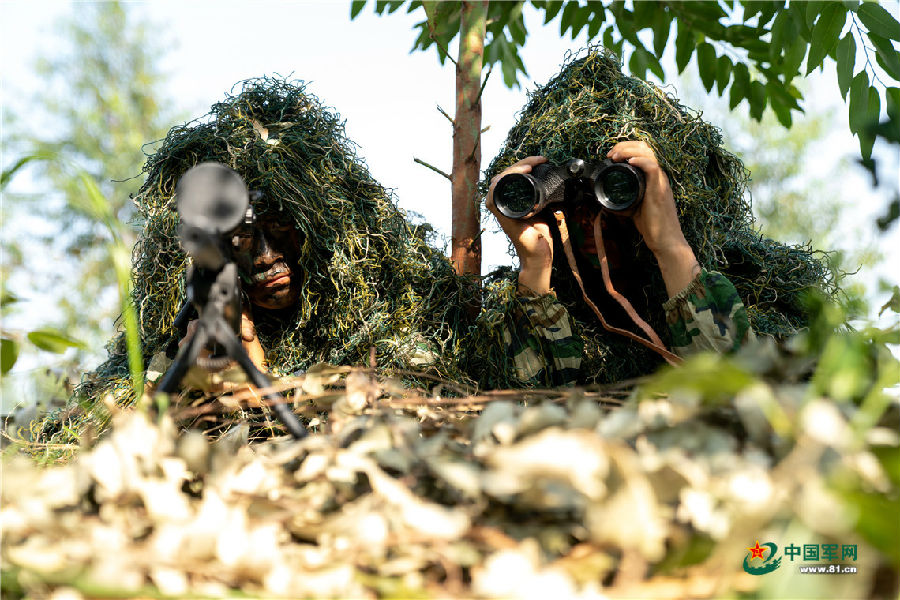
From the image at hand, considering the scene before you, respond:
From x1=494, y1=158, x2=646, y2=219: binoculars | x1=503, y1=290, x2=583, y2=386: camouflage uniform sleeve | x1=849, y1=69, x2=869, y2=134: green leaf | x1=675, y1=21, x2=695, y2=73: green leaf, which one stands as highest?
x1=675, y1=21, x2=695, y2=73: green leaf

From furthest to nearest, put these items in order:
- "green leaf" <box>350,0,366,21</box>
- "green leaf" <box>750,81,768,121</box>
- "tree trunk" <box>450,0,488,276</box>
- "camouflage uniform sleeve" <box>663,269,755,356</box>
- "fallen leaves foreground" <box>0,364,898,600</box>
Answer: "tree trunk" <box>450,0,488,276</box>, "green leaf" <box>350,0,366,21</box>, "green leaf" <box>750,81,768,121</box>, "camouflage uniform sleeve" <box>663,269,755,356</box>, "fallen leaves foreground" <box>0,364,898,600</box>

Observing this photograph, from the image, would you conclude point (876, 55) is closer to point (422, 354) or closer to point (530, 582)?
point (422, 354)

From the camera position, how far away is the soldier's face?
3.84ft

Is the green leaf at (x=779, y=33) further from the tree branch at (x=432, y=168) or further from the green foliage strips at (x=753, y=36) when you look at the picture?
the tree branch at (x=432, y=168)

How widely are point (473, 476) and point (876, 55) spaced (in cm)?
105

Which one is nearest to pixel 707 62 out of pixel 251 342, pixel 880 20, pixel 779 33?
pixel 779 33

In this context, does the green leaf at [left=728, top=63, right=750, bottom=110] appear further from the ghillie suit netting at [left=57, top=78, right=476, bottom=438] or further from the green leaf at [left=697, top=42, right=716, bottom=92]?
the ghillie suit netting at [left=57, top=78, right=476, bottom=438]

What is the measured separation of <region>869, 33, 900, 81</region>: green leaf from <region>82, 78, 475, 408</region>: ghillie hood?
78 cm

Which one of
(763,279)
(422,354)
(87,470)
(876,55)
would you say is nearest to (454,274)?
(422,354)

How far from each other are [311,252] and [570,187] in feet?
1.59

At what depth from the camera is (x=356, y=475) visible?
46 cm

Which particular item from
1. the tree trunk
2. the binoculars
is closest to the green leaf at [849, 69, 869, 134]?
the binoculars

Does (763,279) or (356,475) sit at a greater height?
(763,279)

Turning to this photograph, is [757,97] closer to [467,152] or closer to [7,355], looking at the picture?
[467,152]
